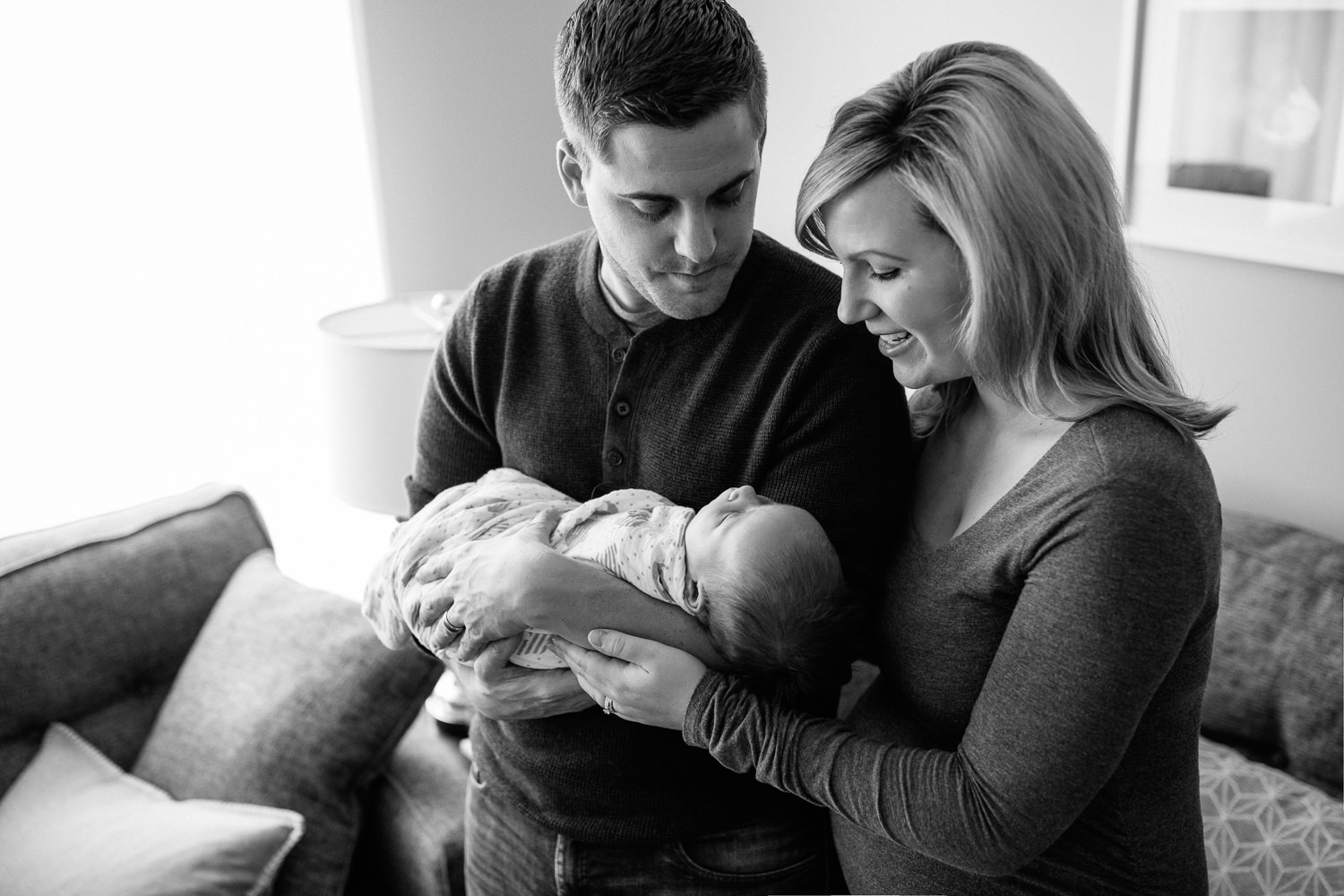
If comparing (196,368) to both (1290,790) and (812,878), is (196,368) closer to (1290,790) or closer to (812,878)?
(812,878)

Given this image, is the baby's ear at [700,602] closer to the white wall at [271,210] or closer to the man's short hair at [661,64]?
the man's short hair at [661,64]

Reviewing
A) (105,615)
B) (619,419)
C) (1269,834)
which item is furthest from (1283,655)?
(105,615)

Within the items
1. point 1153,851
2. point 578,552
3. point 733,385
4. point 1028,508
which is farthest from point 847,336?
point 1153,851

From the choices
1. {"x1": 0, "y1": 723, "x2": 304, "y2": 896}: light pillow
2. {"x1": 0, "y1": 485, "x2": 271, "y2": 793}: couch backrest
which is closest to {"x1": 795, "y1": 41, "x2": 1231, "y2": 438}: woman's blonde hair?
{"x1": 0, "y1": 723, "x2": 304, "y2": 896}: light pillow

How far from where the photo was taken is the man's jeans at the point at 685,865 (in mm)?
1491

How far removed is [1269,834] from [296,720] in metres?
1.61

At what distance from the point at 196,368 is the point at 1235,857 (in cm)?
252

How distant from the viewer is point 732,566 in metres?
1.36

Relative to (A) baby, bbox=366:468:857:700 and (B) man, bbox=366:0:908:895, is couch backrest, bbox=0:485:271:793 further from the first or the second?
(A) baby, bbox=366:468:857:700

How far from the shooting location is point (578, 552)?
1.46 meters

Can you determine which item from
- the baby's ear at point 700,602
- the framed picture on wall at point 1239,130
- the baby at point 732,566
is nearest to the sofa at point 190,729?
the baby at point 732,566

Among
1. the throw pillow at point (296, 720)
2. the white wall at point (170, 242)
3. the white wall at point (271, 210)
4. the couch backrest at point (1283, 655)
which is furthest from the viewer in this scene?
the white wall at point (170, 242)

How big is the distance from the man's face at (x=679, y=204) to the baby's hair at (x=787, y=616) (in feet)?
1.09

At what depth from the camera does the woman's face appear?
3.91ft
